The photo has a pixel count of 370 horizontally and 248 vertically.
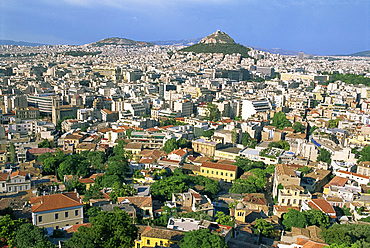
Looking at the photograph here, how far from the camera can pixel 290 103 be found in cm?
2961

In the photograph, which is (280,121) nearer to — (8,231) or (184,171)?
(184,171)

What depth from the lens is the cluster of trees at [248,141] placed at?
61.9ft

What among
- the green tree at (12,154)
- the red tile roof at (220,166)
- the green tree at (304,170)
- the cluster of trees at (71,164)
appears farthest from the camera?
the green tree at (12,154)

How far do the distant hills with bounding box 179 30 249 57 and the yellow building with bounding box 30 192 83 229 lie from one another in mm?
54643

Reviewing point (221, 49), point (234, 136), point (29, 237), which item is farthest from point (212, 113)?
point (221, 49)

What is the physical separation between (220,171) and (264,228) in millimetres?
5245

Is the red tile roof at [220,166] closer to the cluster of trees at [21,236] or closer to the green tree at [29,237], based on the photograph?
the cluster of trees at [21,236]

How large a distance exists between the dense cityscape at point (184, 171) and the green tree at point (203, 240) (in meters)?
0.02

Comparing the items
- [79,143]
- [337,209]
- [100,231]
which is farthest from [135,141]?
[100,231]

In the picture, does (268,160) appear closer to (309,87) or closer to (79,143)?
(79,143)

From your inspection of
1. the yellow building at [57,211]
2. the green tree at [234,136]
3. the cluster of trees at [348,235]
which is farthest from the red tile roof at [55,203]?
the green tree at [234,136]

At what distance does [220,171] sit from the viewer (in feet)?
49.6

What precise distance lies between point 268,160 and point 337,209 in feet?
16.6

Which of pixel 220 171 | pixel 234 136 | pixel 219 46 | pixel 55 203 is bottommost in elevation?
pixel 220 171
